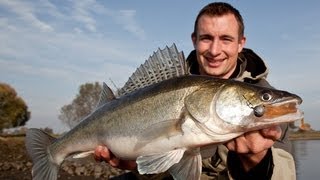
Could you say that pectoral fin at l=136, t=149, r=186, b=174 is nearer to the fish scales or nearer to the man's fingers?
the fish scales

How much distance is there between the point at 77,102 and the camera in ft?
189

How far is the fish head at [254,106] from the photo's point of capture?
3.60 metres

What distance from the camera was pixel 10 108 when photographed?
5025 centimetres

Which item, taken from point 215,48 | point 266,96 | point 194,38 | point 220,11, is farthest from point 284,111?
point 194,38

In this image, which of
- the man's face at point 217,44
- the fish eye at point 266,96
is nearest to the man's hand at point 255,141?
the fish eye at point 266,96

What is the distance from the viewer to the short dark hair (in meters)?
6.25

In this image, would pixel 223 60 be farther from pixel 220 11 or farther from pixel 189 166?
pixel 189 166

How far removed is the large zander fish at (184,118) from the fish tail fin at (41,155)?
43.8 inches

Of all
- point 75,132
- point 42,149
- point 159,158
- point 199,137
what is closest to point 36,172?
point 42,149

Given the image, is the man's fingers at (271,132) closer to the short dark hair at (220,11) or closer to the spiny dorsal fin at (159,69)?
the spiny dorsal fin at (159,69)

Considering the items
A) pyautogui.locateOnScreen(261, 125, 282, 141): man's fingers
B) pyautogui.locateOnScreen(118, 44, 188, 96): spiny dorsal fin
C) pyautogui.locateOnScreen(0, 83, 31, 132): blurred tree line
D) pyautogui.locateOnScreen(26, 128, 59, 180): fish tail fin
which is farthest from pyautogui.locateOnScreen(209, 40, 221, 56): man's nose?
pyautogui.locateOnScreen(0, 83, 31, 132): blurred tree line

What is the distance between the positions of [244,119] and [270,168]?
1.07 metres

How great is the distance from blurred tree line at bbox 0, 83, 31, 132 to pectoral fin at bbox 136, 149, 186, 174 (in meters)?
45.7

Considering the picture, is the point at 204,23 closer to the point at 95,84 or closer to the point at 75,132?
the point at 75,132
